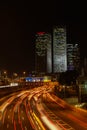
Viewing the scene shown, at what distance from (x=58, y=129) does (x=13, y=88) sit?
118m

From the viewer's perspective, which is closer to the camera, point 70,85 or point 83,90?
point 83,90

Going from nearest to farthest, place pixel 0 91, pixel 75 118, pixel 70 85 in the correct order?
1. pixel 75 118
2. pixel 0 91
3. pixel 70 85

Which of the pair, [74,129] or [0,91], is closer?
[74,129]

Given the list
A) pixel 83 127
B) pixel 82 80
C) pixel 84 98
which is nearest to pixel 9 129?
pixel 83 127

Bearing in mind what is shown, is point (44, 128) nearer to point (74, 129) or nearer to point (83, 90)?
point (74, 129)

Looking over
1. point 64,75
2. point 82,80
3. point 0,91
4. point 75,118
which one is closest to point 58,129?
point 75,118

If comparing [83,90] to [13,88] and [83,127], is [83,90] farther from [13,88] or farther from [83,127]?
[13,88]

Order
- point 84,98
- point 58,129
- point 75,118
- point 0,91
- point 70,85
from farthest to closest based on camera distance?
point 70,85 < point 0,91 < point 84,98 < point 75,118 < point 58,129

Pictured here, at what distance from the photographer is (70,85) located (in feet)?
587

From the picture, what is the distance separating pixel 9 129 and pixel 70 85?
415 ft

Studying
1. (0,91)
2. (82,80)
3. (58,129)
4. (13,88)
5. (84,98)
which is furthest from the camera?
(13,88)

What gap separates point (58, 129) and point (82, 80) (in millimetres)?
61129

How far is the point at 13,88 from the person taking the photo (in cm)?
16800

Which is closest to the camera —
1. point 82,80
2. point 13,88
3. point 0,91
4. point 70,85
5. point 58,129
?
point 58,129
